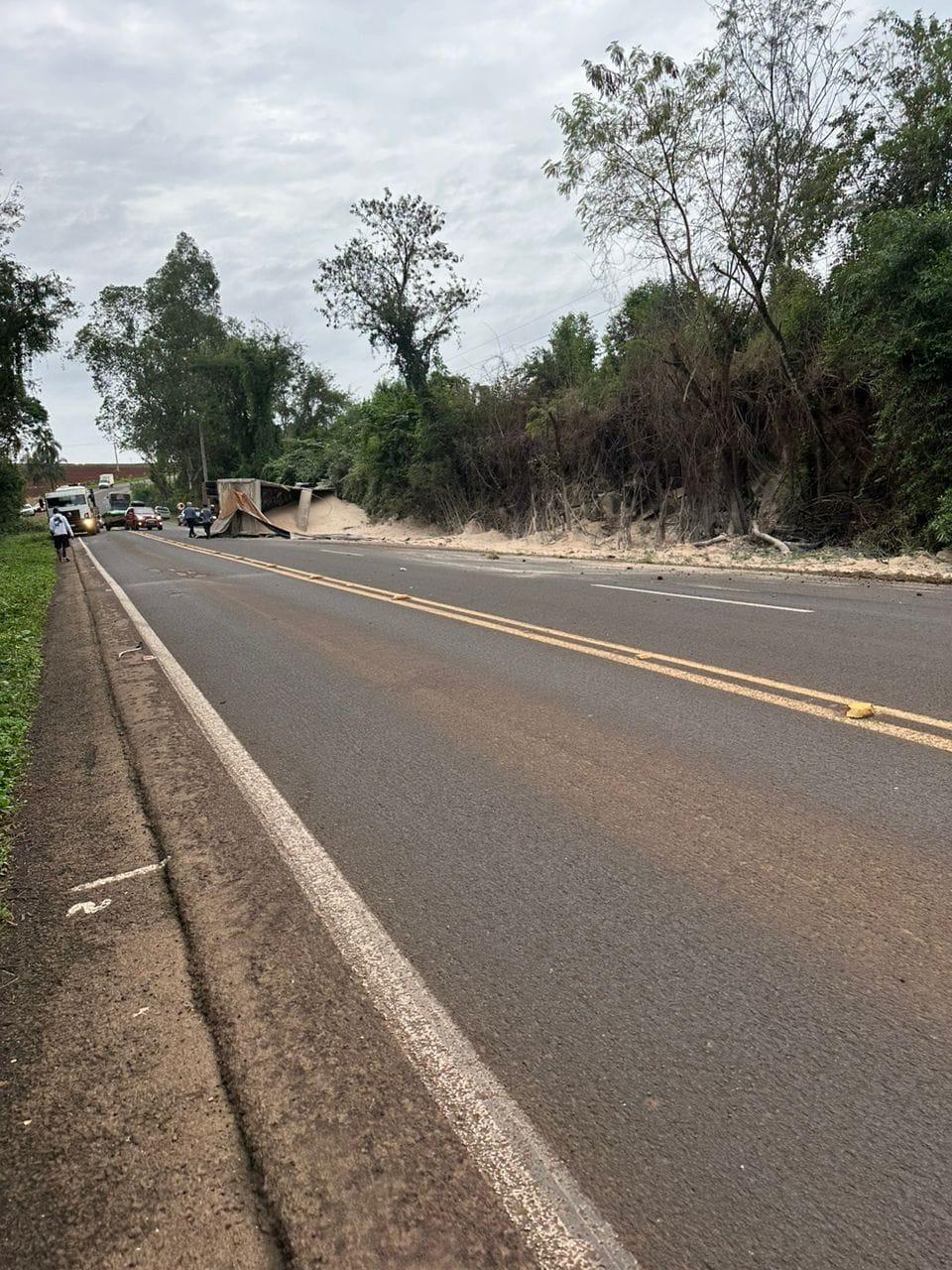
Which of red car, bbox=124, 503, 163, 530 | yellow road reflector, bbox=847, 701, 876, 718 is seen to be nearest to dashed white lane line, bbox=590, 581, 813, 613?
yellow road reflector, bbox=847, 701, 876, 718

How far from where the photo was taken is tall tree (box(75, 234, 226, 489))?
59812mm

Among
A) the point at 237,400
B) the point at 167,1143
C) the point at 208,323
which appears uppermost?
the point at 208,323

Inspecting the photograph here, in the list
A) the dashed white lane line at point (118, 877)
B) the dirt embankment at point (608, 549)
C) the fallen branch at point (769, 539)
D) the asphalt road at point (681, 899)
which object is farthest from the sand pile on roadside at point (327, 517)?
the dashed white lane line at point (118, 877)

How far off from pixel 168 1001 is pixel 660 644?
5.78m

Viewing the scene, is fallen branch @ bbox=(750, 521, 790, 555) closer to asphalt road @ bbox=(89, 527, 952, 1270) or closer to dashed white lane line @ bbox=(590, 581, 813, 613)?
dashed white lane line @ bbox=(590, 581, 813, 613)

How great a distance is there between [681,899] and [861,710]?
265 cm

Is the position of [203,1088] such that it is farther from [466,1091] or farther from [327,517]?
[327,517]

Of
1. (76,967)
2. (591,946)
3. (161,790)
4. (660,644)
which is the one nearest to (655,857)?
(591,946)

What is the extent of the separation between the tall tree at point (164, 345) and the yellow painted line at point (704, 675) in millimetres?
56780

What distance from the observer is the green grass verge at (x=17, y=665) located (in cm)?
457

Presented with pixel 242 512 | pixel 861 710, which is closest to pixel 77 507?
pixel 242 512

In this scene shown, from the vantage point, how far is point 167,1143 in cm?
206

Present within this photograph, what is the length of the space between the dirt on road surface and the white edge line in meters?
0.05

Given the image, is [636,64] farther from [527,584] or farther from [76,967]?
[76,967]
